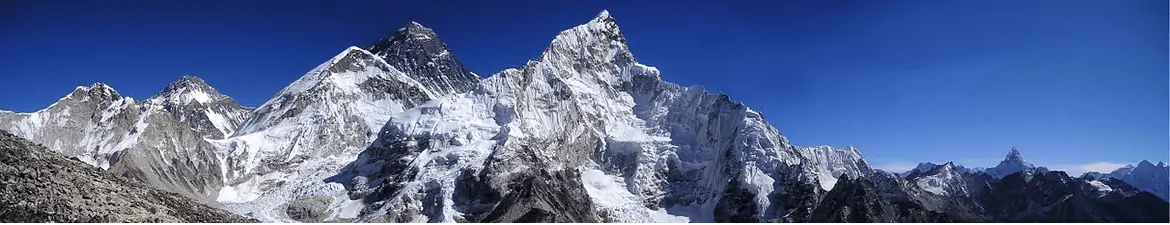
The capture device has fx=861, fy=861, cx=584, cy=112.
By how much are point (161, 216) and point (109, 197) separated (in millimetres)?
11973

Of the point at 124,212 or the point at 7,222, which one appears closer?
the point at 7,222

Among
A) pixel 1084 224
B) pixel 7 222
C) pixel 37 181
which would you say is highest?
pixel 1084 224

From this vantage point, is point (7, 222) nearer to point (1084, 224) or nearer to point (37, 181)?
point (37, 181)

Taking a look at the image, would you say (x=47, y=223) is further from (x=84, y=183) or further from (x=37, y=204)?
(x=84, y=183)

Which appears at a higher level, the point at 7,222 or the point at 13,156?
the point at 13,156

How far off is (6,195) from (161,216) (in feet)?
103

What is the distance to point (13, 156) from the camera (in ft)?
649

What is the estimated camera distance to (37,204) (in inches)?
6973

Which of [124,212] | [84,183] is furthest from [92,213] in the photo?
[84,183]

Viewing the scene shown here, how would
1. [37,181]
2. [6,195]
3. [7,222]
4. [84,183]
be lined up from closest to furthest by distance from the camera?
[7,222] < [6,195] < [37,181] < [84,183]

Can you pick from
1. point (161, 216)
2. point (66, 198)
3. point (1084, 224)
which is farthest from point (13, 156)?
point (1084, 224)

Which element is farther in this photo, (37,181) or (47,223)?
(37,181)

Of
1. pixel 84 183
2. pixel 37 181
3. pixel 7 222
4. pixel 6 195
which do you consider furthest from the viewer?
pixel 84 183

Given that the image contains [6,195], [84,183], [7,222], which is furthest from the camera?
[84,183]
